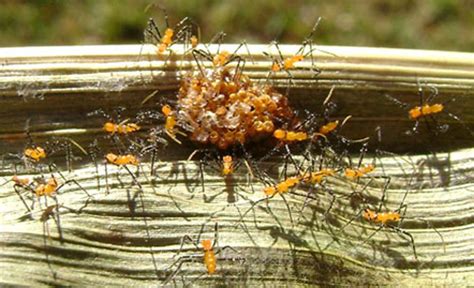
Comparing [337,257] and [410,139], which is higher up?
[410,139]

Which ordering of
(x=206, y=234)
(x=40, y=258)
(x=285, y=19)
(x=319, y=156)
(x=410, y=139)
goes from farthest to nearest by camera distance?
(x=285, y=19) < (x=410, y=139) < (x=319, y=156) < (x=206, y=234) < (x=40, y=258)

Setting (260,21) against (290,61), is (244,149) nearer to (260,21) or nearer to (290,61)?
(290,61)

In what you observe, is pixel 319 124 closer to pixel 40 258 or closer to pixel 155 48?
pixel 155 48

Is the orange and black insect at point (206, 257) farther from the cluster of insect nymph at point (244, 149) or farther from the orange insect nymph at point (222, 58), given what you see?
the orange insect nymph at point (222, 58)

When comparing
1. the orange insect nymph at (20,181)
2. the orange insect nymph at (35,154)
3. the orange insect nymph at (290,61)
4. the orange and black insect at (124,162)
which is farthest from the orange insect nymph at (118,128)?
the orange insect nymph at (290,61)

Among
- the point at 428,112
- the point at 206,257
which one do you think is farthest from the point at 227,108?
the point at 428,112

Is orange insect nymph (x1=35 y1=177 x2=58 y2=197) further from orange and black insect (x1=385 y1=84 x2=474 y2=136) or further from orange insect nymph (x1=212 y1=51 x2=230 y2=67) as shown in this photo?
orange and black insect (x1=385 y1=84 x2=474 y2=136)

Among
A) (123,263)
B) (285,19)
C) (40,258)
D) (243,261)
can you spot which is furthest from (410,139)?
(285,19)
